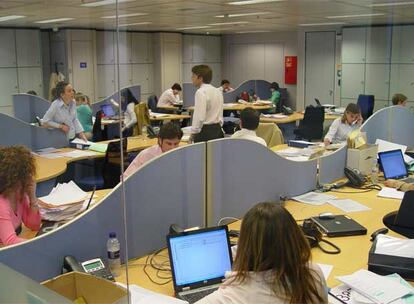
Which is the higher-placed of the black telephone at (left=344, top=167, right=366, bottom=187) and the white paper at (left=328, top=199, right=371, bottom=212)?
the black telephone at (left=344, top=167, right=366, bottom=187)

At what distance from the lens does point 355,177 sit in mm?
3770

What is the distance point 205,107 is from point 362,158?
76.7 inches

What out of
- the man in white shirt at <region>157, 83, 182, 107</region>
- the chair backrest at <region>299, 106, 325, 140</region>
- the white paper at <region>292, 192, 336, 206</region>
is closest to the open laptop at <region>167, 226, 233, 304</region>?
the white paper at <region>292, 192, 336, 206</region>

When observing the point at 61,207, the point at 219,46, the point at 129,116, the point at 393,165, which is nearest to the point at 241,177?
the point at 61,207

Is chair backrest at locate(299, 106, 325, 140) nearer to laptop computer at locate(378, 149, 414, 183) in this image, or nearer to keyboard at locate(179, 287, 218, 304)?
laptop computer at locate(378, 149, 414, 183)

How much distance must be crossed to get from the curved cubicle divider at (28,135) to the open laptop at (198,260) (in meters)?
3.28

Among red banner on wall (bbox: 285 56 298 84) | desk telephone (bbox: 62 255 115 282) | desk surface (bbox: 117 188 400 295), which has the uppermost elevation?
red banner on wall (bbox: 285 56 298 84)

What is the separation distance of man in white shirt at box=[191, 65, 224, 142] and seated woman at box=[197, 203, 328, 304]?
12.3 ft

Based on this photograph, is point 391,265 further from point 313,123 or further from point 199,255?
point 313,123

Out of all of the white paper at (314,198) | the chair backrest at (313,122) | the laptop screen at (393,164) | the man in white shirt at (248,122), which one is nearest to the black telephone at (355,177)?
the laptop screen at (393,164)

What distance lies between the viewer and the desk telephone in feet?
6.68

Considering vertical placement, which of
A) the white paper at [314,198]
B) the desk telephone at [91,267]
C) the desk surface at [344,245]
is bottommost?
the desk surface at [344,245]

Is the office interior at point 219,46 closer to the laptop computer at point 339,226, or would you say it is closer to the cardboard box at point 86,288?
the laptop computer at point 339,226

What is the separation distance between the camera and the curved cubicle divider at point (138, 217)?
6.58 feet
